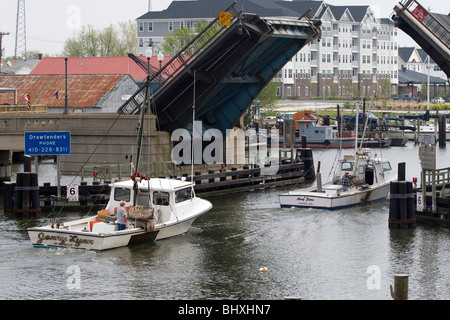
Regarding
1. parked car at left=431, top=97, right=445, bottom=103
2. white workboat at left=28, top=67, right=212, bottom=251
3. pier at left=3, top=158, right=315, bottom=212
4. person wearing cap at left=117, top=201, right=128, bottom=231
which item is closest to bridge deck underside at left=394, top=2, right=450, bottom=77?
pier at left=3, top=158, right=315, bottom=212

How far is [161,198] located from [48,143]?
8.30 metres

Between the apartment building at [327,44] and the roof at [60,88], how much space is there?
1967 inches

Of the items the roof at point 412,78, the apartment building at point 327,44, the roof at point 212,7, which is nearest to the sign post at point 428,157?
the apartment building at point 327,44

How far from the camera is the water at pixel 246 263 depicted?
23.9 m

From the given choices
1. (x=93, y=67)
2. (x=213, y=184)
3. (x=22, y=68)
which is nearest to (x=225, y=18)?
(x=213, y=184)

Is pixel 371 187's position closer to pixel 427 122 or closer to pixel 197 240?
pixel 197 240

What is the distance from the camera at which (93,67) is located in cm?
7700

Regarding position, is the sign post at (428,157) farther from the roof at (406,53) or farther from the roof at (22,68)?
the roof at (406,53)

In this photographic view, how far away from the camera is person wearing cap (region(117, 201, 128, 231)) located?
28.6m

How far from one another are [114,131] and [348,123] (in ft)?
164

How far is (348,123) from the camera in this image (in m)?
88.2

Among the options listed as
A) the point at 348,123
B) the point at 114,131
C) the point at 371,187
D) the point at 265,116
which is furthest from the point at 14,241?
the point at 265,116

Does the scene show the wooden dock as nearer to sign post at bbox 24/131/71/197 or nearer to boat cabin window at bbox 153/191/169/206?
boat cabin window at bbox 153/191/169/206

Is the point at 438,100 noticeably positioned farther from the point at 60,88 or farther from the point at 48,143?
the point at 48,143
